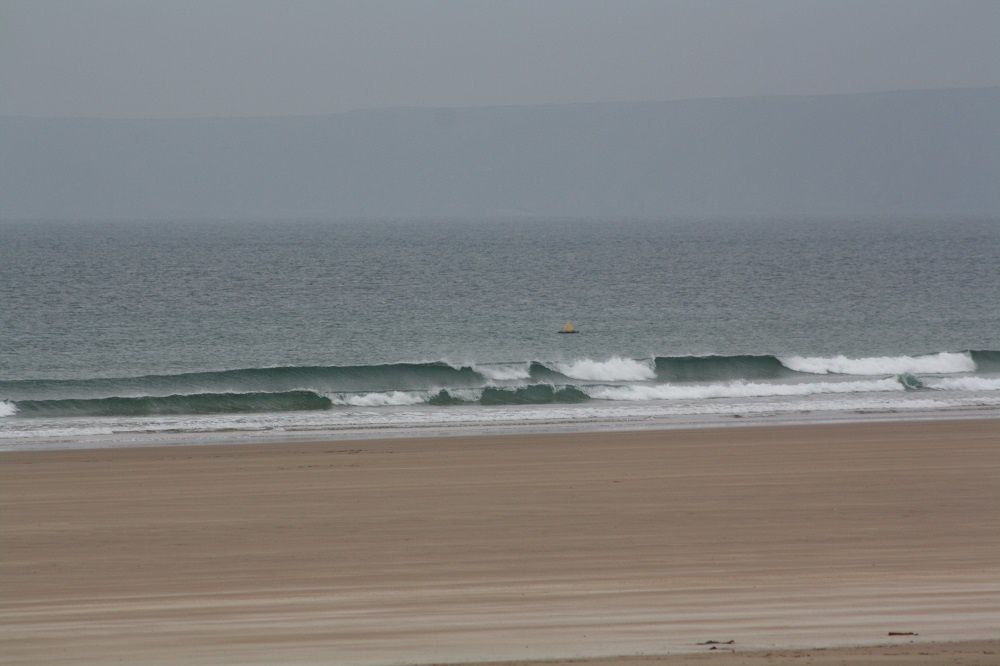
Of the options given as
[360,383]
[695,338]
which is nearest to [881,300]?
[695,338]

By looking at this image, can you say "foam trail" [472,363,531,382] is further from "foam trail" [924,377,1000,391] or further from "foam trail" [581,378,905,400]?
"foam trail" [924,377,1000,391]

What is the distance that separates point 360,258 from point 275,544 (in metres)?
81.8

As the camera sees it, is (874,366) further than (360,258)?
No

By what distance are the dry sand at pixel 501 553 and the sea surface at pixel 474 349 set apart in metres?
5.30

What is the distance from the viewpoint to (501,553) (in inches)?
476

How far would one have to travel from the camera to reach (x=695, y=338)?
39938mm

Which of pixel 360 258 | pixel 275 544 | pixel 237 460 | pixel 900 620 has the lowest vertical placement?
pixel 900 620

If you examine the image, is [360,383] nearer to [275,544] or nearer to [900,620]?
[275,544]

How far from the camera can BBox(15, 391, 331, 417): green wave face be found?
2670 cm

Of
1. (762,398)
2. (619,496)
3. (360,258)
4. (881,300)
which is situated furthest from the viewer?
(360,258)

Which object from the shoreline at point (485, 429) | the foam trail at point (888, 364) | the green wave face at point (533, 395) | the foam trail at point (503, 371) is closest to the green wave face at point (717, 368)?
the foam trail at point (888, 364)

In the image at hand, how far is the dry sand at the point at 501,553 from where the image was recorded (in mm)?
9141

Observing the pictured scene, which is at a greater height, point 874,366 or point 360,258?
point 360,258

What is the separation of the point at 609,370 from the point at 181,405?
12.4 m
